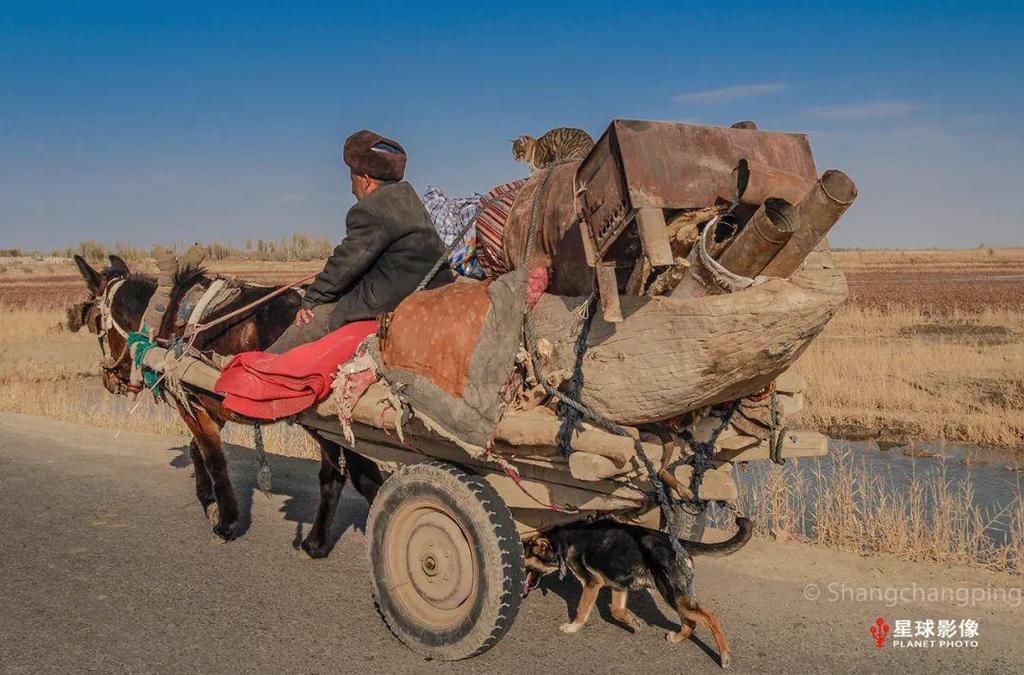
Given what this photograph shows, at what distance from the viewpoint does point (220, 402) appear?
5.65 metres

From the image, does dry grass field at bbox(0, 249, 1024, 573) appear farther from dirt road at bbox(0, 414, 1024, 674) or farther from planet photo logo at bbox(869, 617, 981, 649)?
planet photo logo at bbox(869, 617, 981, 649)

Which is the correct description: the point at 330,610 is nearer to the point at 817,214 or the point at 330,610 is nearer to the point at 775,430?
the point at 775,430

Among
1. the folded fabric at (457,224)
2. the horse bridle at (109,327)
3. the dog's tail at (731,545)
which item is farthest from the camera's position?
the horse bridle at (109,327)

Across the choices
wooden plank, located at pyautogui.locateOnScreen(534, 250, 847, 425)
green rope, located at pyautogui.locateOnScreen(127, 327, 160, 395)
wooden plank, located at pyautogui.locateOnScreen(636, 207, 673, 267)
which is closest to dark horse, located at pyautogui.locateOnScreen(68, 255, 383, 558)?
green rope, located at pyautogui.locateOnScreen(127, 327, 160, 395)

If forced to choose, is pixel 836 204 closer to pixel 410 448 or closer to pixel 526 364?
pixel 526 364

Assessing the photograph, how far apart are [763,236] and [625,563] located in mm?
1877

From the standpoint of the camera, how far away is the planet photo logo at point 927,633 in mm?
4105

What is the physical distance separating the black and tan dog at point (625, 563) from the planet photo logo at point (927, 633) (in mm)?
809

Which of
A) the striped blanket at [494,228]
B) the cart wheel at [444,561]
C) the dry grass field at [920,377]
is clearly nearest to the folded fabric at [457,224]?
the striped blanket at [494,228]

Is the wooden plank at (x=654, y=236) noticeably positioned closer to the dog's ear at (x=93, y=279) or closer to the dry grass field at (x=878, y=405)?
the dry grass field at (x=878, y=405)

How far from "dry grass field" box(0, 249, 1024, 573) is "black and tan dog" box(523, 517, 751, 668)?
1.91 metres

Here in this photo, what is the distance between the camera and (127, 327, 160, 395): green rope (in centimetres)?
592

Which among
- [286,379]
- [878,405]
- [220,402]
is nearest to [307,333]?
[286,379]

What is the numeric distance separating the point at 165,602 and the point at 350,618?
1.09 m
